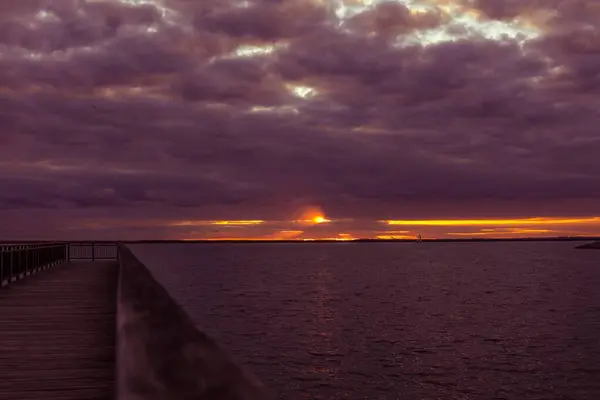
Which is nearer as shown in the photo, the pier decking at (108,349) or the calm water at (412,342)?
the pier decking at (108,349)

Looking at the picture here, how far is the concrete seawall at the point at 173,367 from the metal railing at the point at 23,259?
19.7 meters

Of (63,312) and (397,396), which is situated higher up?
(63,312)

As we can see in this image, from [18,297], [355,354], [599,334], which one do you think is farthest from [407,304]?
[18,297]

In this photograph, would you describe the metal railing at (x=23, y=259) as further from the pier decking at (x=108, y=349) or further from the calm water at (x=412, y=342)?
the calm water at (x=412, y=342)

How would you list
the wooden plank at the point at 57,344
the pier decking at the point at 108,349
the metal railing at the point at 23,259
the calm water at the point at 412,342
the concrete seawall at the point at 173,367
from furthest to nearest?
the calm water at the point at 412,342 < the metal railing at the point at 23,259 < the wooden plank at the point at 57,344 < the pier decking at the point at 108,349 < the concrete seawall at the point at 173,367

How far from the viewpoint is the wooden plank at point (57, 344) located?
8109 mm

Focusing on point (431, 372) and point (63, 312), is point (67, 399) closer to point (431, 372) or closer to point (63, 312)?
point (63, 312)

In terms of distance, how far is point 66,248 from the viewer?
46906mm

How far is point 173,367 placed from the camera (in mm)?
4004

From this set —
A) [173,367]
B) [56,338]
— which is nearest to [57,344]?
[56,338]

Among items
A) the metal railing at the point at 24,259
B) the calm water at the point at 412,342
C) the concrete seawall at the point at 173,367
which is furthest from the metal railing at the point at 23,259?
the concrete seawall at the point at 173,367

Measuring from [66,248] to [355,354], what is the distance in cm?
2431

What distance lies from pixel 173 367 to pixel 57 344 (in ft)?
26.9

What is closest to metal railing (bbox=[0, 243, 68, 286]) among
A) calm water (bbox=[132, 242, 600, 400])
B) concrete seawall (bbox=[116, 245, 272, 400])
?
calm water (bbox=[132, 242, 600, 400])
